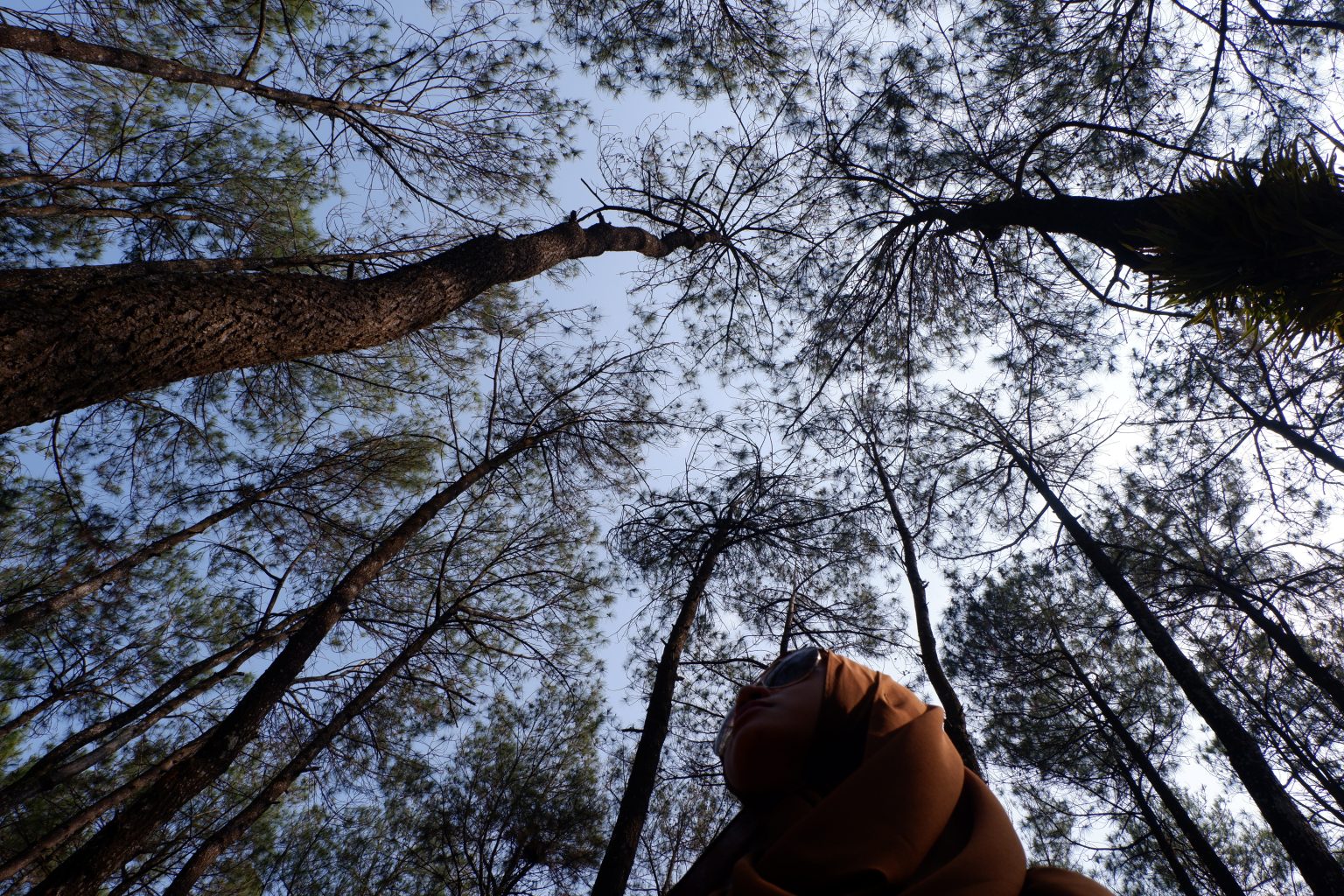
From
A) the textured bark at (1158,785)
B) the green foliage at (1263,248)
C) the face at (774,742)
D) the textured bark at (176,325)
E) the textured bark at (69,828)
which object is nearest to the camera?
the face at (774,742)

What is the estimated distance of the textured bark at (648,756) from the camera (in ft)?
13.3

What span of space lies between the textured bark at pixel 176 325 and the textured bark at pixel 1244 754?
640 cm

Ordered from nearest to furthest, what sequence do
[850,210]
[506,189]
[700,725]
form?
[850,210] < [506,189] < [700,725]

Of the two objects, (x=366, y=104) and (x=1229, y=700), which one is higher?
(x=366, y=104)

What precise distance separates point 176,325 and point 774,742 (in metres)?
2.33

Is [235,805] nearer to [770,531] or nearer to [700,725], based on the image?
[700,725]

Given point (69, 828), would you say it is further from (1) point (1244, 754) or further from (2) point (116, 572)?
(1) point (1244, 754)

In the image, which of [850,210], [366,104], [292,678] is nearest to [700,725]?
[292,678]

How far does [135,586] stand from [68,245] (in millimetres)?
3693

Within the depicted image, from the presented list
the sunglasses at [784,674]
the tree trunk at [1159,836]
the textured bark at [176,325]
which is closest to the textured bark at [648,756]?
the sunglasses at [784,674]

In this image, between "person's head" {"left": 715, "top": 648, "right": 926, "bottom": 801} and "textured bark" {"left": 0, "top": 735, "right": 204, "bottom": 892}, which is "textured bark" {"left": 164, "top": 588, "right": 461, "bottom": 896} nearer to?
"textured bark" {"left": 0, "top": 735, "right": 204, "bottom": 892}

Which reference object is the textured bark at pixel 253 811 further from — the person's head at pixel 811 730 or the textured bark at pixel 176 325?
the person's head at pixel 811 730

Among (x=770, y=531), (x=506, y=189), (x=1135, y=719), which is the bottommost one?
(x=1135, y=719)

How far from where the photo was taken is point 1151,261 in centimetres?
266
